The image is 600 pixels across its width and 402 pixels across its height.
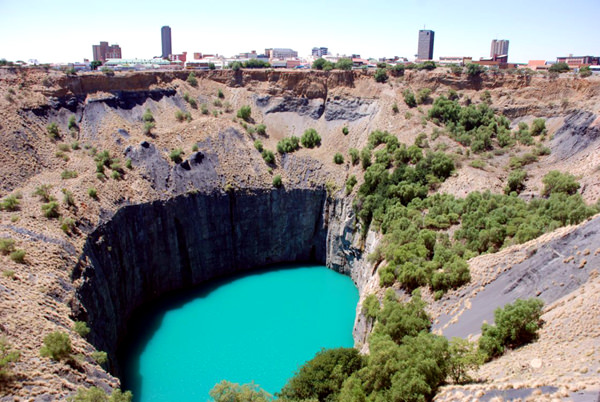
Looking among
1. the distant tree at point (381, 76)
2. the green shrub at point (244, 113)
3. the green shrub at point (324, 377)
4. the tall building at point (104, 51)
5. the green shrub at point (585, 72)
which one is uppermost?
the tall building at point (104, 51)

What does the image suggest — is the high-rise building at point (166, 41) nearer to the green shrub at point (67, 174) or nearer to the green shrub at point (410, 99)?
the green shrub at point (410, 99)

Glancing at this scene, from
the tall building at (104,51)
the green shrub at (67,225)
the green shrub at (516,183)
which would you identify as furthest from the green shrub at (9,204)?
the tall building at (104,51)

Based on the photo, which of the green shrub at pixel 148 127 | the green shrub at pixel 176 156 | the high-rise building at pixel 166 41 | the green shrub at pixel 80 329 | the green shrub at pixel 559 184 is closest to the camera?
the green shrub at pixel 80 329

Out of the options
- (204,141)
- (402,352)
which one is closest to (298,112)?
(204,141)

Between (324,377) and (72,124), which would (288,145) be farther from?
(324,377)

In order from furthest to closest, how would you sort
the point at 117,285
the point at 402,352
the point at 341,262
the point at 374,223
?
the point at 341,262
the point at 374,223
the point at 117,285
the point at 402,352

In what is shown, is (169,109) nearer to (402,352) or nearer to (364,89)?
(364,89)
